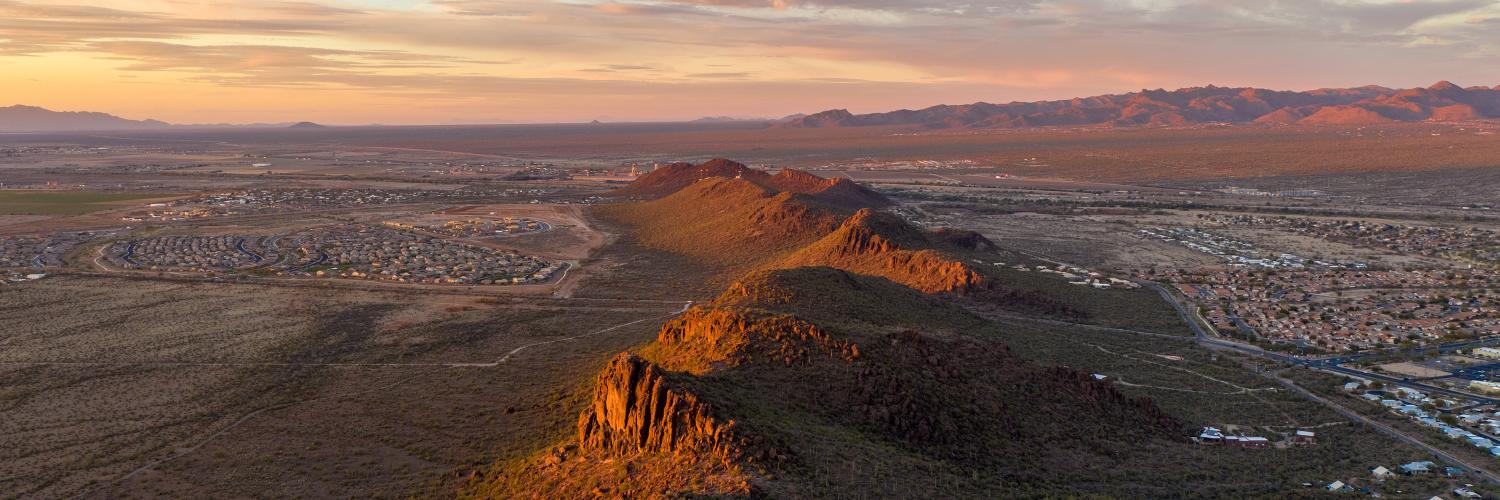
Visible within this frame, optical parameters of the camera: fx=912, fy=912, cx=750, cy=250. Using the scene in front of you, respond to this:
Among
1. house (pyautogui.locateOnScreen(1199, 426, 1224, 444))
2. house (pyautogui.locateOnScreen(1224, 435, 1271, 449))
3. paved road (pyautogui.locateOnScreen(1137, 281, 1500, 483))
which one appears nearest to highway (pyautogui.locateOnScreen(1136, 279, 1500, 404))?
paved road (pyautogui.locateOnScreen(1137, 281, 1500, 483))

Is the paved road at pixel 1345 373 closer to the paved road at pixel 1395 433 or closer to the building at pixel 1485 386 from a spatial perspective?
the paved road at pixel 1395 433

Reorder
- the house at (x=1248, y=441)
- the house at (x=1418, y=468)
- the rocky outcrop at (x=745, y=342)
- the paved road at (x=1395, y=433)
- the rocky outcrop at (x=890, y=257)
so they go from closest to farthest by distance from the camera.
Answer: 1. the house at (x=1418, y=468)
2. the paved road at (x=1395, y=433)
3. the rocky outcrop at (x=745, y=342)
4. the house at (x=1248, y=441)
5. the rocky outcrop at (x=890, y=257)

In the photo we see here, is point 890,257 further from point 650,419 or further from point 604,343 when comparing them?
point 650,419

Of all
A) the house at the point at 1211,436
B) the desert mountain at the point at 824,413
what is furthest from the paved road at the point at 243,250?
the house at the point at 1211,436

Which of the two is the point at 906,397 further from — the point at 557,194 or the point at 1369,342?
the point at 557,194

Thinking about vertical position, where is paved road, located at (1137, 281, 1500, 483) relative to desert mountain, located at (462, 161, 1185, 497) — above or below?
below

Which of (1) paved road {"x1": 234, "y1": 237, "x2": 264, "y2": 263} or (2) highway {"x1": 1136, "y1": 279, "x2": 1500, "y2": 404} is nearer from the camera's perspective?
(2) highway {"x1": 1136, "y1": 279, "x2": 1500, "y2": 404}

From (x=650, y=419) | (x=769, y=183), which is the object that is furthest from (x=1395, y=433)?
(x=769, y=183)

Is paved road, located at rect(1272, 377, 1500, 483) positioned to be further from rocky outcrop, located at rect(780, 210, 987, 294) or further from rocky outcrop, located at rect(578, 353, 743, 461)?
rocky outcrop, located at rect(578, 353, 743, 461)

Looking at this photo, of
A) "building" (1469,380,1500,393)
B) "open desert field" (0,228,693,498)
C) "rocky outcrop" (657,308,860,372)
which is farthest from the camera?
"building" (1469,380,1500,393)
